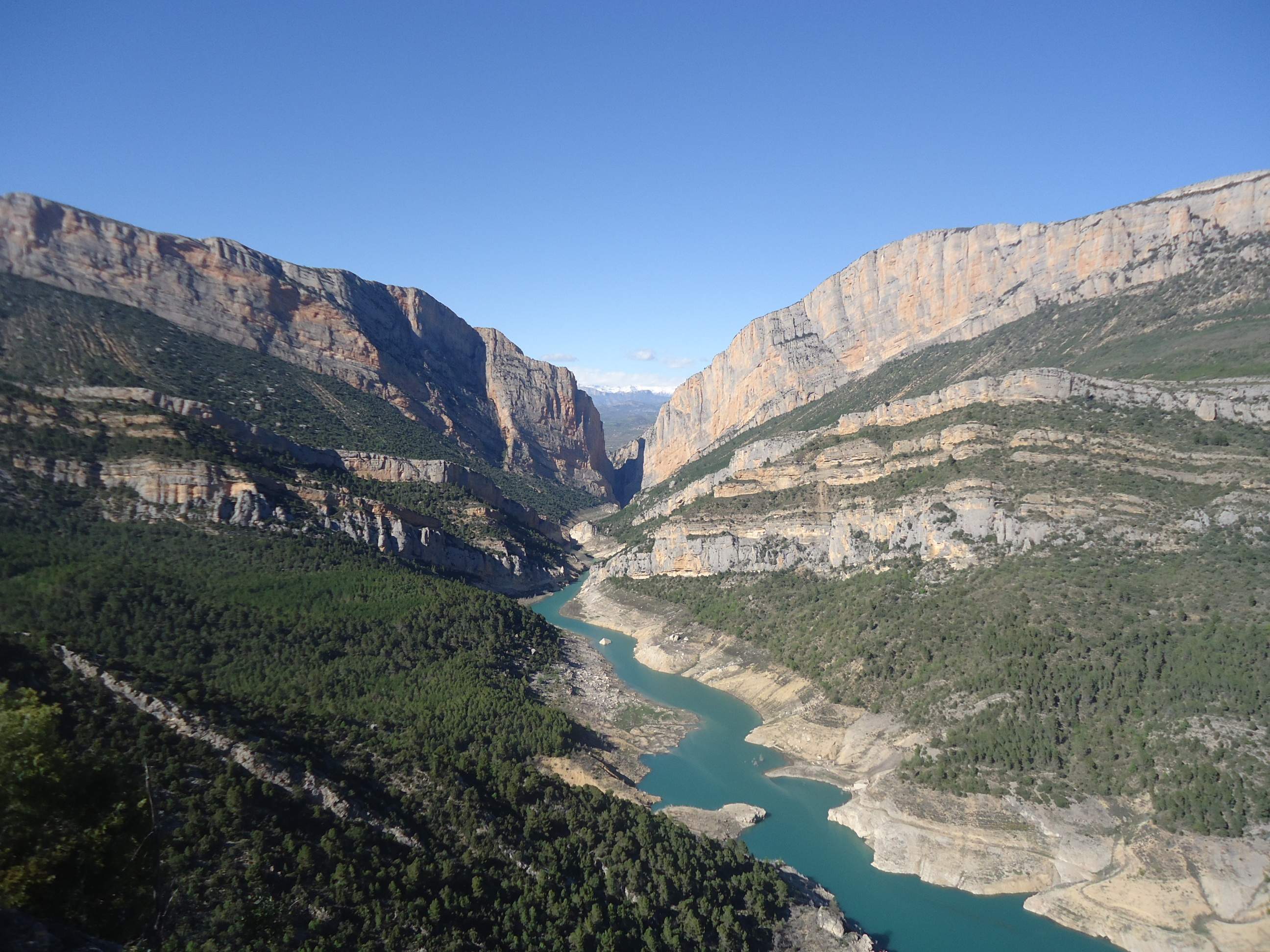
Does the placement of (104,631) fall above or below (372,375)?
below

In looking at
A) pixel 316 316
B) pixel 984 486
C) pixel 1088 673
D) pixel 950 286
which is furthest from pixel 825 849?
pixel 316 316

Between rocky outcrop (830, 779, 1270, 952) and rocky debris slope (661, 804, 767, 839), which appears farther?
rocky debris slope (661, 804, 767, 839)

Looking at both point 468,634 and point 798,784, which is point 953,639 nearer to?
point 798,784

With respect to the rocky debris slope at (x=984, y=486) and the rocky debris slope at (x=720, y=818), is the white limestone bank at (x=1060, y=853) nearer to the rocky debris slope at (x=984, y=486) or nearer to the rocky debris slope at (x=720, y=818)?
the rocky debris slope at (x=720, y=818)

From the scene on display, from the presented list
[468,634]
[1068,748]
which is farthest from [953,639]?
[468,634]

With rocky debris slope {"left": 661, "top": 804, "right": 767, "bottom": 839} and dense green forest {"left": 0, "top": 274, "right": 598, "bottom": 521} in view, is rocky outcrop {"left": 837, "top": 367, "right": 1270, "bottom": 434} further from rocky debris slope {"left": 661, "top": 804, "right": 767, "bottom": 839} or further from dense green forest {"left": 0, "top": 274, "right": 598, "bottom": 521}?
dense green forest {"left": 0, "top": 274, "right": 598, "bottom": 521}

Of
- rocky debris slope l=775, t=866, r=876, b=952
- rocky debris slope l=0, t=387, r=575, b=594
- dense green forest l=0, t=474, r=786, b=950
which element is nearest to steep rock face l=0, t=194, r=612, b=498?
rocky debris slope l=0, t=387, r=575, b=594
